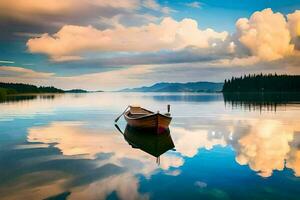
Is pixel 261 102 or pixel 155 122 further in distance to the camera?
pixel 261 102

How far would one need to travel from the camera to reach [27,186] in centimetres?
1221

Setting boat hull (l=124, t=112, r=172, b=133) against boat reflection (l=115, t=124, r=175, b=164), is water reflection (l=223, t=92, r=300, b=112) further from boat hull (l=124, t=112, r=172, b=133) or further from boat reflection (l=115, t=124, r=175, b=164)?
boat reflection (l=115, t=124, r=175, b=164)

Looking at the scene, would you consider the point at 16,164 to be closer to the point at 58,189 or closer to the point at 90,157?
the point at 90,157

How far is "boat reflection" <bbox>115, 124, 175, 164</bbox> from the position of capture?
20.1 metres

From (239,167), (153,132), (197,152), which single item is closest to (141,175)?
(239,167)

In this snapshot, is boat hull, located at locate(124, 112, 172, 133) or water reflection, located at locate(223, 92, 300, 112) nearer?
boat hull, located at locate(124, 112, 172, 133)

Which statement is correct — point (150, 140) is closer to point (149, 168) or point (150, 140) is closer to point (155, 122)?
point (155, 122)

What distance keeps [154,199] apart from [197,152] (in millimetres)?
9115

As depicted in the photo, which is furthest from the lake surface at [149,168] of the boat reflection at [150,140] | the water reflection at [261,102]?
the water reflection at [261,102]

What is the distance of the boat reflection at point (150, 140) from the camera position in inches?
792

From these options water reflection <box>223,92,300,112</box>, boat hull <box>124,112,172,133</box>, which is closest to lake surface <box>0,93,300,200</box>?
boat hull <box>124,112,172,133</box>

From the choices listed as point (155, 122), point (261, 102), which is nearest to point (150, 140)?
point (155, 122)

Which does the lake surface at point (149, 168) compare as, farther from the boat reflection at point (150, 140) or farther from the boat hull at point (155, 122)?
the boat hull at point (155, 122)

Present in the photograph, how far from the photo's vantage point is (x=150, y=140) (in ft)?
79.2
